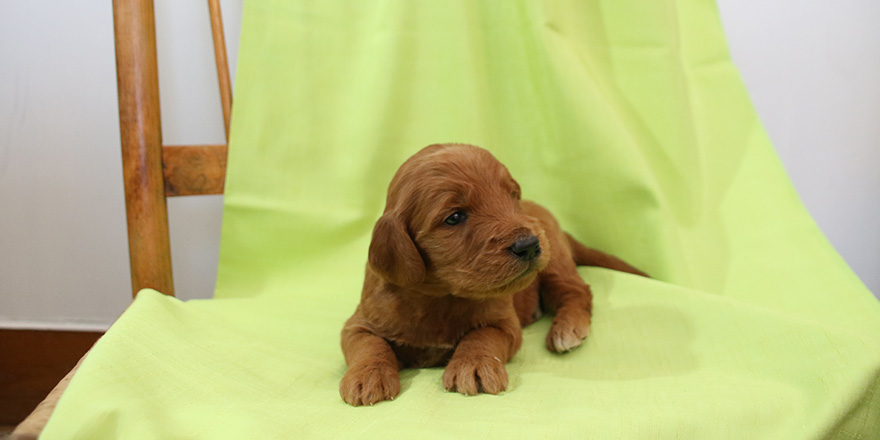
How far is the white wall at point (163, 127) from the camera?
200cm

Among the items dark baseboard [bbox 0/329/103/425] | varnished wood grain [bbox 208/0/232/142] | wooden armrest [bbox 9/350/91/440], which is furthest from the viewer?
dark baseboard [bbox 0/329/103/425]

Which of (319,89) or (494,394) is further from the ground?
(319,89)

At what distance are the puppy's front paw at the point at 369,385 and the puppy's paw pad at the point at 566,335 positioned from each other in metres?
0.40

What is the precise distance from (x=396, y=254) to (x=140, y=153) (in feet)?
2.41

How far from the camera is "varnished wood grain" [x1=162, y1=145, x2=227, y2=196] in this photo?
1542 millimetres

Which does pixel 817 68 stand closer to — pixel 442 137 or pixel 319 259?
pixel 442 137

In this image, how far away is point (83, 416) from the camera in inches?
32.1

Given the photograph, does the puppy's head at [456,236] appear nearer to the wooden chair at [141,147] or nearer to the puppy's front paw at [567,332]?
the puppy's front paw at [567,332]

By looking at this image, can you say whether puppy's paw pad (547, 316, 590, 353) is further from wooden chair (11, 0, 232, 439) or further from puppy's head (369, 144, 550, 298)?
wooden chair (11, 0, 232, 439)

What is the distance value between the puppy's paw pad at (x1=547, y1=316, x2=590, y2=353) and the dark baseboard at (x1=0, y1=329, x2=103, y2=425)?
160cm

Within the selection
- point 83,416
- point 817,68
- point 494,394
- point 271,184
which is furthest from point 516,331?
point 817,68

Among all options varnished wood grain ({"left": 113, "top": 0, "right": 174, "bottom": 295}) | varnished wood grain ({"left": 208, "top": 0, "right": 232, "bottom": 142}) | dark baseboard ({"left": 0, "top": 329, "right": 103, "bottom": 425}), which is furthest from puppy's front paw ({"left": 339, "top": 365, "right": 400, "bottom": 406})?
dark baseboard ({"left": 0, "top": 329, "right": 103, "bottom": 425})

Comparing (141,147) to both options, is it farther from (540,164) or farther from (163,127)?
(540,164)

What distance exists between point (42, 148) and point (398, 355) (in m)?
1.51
